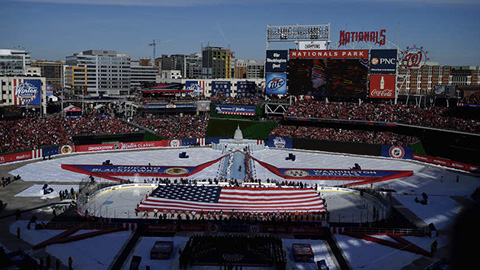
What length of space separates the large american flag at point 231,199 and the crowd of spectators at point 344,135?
30.3 meters

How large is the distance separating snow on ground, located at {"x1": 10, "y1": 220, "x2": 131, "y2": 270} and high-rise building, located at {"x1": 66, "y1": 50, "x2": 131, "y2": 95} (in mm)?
144845

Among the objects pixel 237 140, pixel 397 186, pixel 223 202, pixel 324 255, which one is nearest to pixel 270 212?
pixel 223 202

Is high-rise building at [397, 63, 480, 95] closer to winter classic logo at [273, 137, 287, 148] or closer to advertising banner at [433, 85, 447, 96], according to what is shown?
advertising banner at [433, 85, 447, 96]

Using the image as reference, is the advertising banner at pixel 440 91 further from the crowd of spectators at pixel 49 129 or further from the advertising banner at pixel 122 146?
the crowd of spectators at pixel 49 129

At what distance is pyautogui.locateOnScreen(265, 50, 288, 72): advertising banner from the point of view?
81.9 m

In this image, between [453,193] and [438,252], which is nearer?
[438,252]

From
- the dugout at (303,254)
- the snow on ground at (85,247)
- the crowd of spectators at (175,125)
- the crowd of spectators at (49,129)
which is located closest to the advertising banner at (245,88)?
the crowd of spectators at (175,125)

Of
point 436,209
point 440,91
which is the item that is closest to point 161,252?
point 436,209

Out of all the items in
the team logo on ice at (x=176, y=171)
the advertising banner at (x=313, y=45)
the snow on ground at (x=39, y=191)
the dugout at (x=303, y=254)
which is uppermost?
the advertising banner at (x=313, y=45)

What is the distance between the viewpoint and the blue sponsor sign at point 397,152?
217 feet

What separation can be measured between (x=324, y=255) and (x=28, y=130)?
175 ft

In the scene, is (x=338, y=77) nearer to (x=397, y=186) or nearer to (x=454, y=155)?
(x=454, y=155)

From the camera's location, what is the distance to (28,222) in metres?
35.9

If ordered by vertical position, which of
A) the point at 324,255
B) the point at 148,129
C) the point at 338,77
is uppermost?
the point at 338,77
